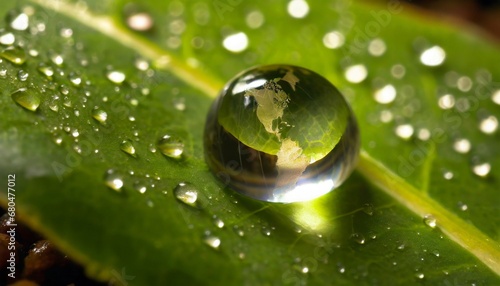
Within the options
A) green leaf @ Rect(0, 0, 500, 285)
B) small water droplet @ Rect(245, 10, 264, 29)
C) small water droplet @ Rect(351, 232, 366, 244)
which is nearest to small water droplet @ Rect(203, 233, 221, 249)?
green leaf @ Rect(0, 0, 500, 285)

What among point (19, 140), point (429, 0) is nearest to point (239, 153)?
point (19, 140)

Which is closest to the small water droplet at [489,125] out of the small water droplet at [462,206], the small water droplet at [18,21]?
the small water droplet at [462,206]

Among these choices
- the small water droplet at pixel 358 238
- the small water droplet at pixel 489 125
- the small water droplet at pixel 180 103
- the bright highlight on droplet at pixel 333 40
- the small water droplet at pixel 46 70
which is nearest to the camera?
the small water droplet at pixel 358 238

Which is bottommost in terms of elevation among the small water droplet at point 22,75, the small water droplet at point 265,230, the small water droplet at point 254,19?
the small water droplet at point 254,19

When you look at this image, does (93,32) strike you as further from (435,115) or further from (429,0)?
(429,0)

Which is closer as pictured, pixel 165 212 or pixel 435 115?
pixel 165 212

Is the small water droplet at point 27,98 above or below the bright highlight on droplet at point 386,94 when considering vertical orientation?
above

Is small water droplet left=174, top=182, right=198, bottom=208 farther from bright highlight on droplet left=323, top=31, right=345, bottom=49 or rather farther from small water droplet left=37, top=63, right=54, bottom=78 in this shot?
bright highlight on droplet left=323, top=31, right=345, bottom=49

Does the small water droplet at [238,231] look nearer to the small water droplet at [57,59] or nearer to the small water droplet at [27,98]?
the small water droplet at [27,98]
